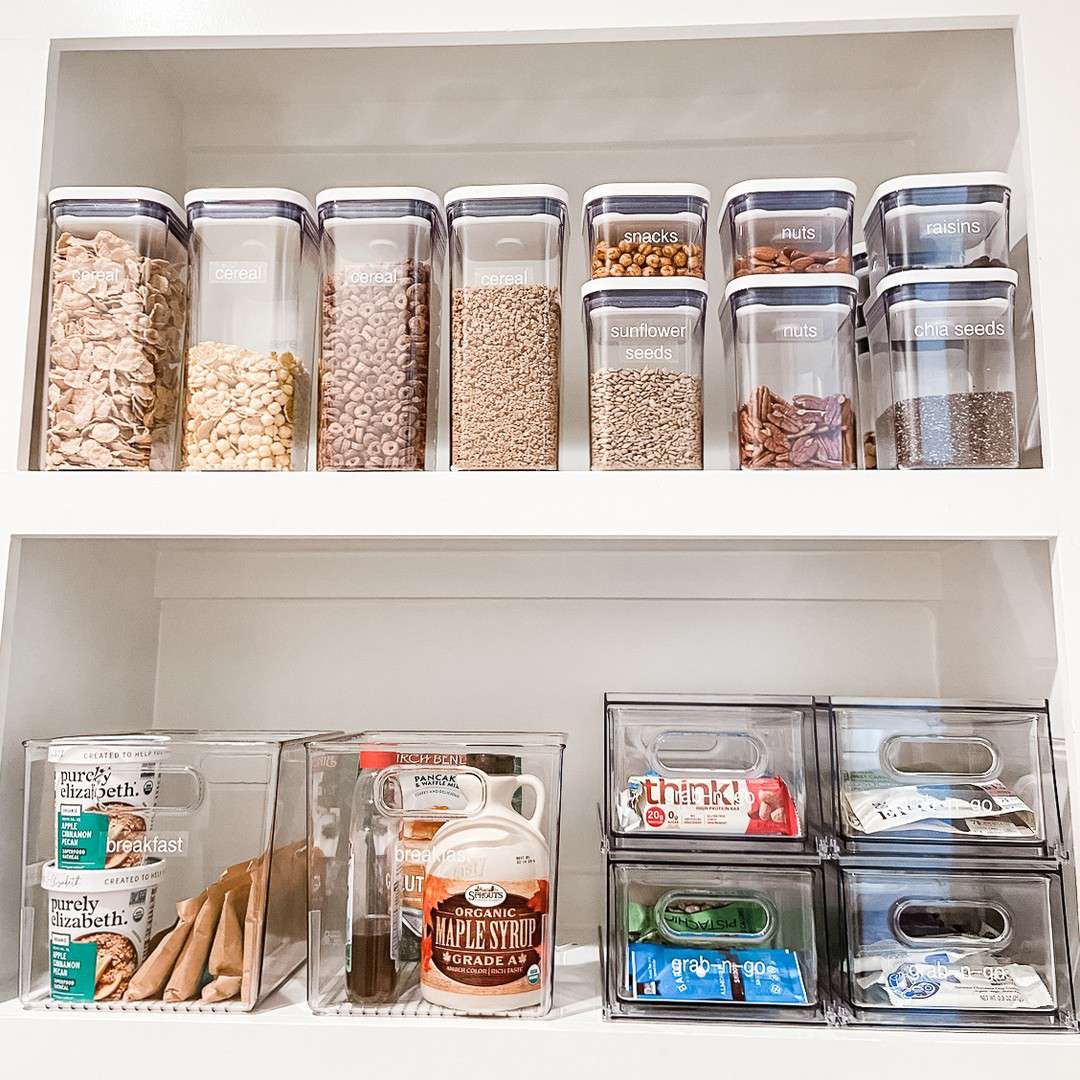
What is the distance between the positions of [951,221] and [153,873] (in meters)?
1.02

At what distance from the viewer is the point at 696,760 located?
1055 millimetres

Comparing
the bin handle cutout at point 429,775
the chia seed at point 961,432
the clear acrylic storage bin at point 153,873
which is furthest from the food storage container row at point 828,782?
the clear acrylic storage bin at point 153,873

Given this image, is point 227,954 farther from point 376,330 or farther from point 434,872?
point 376,330

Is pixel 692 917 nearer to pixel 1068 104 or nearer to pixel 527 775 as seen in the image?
pixel 527 775

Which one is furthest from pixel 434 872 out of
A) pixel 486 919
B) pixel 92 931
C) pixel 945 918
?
pixel 945 918

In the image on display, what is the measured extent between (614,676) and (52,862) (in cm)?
69

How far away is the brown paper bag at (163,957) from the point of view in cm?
97

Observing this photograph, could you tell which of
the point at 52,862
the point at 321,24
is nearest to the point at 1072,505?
the point at 321,24

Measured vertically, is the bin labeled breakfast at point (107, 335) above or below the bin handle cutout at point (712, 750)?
above

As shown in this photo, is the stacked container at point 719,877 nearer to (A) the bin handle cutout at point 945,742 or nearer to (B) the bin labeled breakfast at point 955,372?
(A) the bin handle cutout at point 945,742

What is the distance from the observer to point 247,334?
107 centimetres

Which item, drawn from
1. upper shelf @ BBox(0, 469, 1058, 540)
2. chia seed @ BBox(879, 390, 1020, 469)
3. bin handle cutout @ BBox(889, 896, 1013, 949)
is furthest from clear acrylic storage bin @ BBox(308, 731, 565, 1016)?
chia seed @ BBox(879, 390, 1020, 469)

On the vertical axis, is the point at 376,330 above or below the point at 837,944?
above

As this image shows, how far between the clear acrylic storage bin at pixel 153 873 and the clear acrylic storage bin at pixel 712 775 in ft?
1.13
